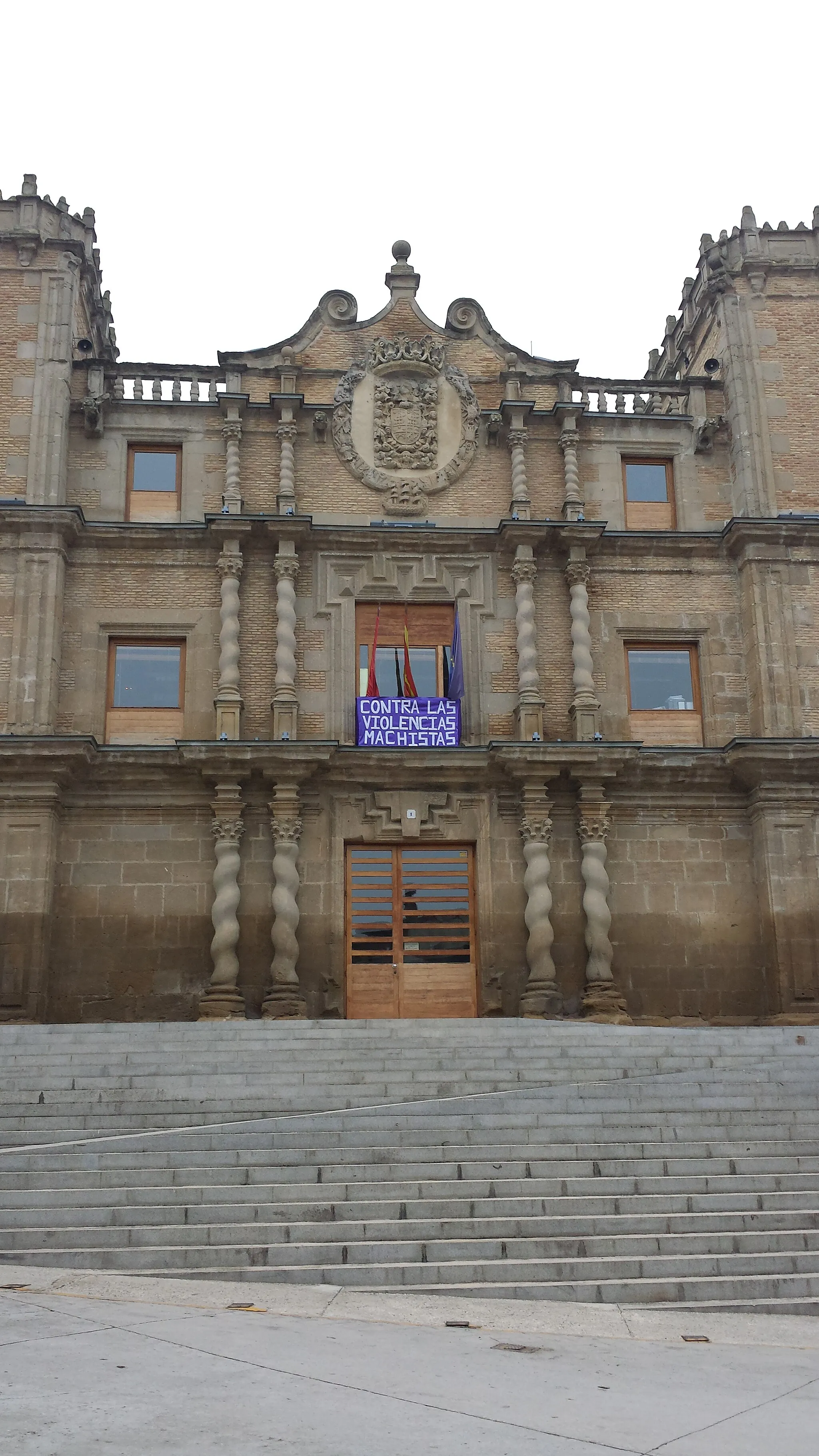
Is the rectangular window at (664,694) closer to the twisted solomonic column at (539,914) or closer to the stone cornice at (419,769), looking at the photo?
the stone cornice at (419,769)

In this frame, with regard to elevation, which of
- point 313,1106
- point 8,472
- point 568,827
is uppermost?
point 8,472

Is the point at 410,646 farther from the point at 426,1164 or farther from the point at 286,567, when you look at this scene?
the point at 426,1164

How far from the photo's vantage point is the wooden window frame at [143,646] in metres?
21.2

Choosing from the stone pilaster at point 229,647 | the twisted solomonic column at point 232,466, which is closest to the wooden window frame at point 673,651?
the stone pilaster at point 229,647

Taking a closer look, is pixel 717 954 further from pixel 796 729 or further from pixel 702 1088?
pixel 702 1088

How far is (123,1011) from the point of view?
19.7m

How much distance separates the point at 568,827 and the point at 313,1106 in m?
9.13

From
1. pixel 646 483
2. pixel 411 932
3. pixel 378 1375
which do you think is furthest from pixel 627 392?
pixel 378 1375

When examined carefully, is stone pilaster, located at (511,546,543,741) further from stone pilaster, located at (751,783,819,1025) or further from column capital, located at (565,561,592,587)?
stone pilaster, located at (751,783,819,1025)

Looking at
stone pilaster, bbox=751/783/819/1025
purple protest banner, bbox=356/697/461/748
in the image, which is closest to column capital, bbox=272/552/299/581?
purple protest banner, bbox=356/697/461/748

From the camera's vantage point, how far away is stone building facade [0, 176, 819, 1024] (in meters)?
20.1

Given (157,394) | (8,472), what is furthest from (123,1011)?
(157,394)

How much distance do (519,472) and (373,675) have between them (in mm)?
4528

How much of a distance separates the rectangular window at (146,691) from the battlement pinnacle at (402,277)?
7770 millimetres
